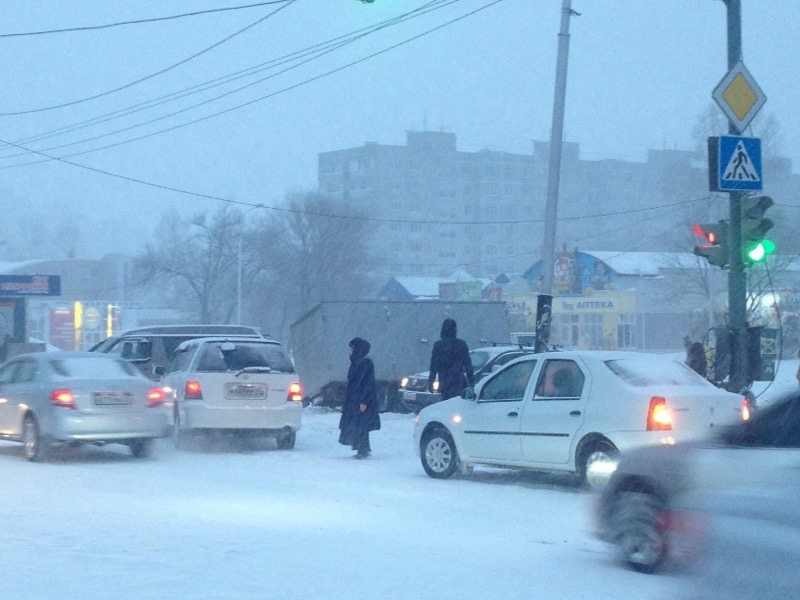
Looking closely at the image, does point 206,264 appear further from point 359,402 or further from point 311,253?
point 359,402

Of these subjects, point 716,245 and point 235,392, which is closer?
point 716,245

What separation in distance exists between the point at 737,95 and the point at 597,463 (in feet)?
15.0

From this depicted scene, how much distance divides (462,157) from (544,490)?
131567mm

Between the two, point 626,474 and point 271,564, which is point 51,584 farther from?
point 626,474

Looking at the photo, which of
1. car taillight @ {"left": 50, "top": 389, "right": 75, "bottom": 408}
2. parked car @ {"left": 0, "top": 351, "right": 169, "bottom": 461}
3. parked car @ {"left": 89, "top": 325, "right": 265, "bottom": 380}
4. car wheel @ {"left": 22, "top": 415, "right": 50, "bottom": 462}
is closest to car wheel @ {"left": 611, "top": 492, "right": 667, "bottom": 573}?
parked car @ {"left": 0, "top": 351, "right": 169, "bottom": 461}

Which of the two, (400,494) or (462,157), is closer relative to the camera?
(400,494)

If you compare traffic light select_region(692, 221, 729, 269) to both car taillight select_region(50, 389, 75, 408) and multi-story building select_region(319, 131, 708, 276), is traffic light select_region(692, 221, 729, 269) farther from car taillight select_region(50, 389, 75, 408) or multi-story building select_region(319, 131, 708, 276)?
multi-story building select_region(319, 131, 708, 276)

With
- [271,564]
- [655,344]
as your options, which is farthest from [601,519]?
[655,344]

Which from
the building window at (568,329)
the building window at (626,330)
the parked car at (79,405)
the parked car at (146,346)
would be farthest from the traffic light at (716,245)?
the building window at (568,329)

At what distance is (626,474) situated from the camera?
7.47 metres

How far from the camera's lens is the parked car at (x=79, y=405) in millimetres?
14625

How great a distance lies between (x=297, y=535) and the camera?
897cm

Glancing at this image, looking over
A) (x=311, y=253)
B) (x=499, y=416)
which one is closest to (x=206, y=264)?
(x=311, y=253)

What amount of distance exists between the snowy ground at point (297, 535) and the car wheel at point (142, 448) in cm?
107
